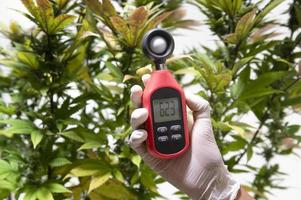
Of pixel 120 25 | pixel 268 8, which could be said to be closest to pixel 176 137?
pixel 120 25

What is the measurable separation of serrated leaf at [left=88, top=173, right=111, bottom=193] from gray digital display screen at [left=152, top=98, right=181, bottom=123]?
0.27 m

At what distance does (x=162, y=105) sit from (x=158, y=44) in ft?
0.29

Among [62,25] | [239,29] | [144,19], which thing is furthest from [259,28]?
[62,25]

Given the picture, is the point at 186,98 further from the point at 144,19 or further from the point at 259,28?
the point at 259,28

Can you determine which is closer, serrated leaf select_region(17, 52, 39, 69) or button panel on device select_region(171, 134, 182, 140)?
button panel on device select_region(171, 134, 182, 140)

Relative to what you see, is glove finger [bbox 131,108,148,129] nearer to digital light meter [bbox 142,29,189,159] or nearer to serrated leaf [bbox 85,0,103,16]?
digital light meter [bbox 142,29,189,159]

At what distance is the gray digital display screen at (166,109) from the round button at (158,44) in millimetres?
72

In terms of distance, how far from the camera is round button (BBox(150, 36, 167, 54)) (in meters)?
0.70

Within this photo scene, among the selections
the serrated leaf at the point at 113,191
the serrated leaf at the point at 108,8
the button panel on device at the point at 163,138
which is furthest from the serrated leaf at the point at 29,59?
the button panel on device at the point at 163,138

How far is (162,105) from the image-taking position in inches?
27.4

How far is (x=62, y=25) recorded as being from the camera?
0.92 meters

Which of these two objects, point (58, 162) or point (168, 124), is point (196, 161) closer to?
point (168, 124)

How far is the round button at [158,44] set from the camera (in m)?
0.70

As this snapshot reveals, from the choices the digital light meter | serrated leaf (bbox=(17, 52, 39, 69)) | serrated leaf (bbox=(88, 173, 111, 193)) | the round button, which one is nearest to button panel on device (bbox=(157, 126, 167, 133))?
the digital light meter
